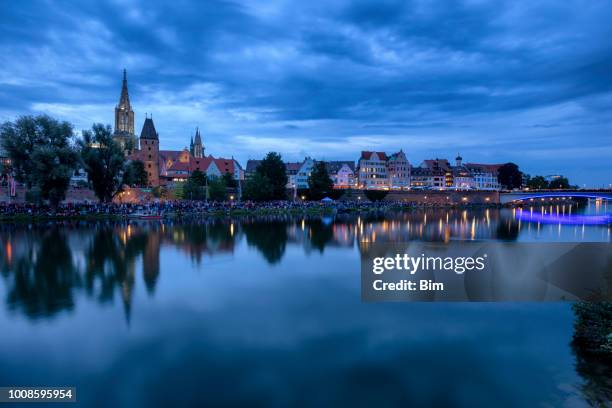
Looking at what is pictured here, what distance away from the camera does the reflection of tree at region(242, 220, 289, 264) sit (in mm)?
24423

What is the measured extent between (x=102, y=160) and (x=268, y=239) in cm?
2588

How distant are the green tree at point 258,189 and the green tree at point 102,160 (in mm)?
19360

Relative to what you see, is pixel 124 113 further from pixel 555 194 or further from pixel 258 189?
pixel 555 194

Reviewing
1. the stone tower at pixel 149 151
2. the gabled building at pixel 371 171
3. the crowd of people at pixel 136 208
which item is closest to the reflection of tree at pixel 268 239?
the crowd of people at pixel 136 208

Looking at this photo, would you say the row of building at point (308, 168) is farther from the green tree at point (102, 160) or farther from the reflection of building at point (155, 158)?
the green tree at point (102, 160)

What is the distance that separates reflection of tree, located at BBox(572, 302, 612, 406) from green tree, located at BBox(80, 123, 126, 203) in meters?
45.3

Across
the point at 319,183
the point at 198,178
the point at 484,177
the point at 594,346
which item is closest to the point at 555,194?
the point at 319,183

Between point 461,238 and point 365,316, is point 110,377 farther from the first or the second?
point 461,238

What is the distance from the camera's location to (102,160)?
4559cm

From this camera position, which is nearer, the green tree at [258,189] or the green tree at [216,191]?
the green tree at [216,191]

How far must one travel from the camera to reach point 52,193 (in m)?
41.4

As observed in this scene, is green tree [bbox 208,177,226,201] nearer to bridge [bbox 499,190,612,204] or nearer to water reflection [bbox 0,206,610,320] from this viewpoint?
water reflection [bbox 0,206,610,320]

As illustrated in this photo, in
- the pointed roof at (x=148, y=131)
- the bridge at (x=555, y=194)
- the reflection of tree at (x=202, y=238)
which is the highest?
the pointed roof at (x=148, y=131)

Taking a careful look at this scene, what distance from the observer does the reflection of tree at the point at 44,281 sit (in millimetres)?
13136
